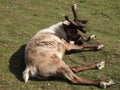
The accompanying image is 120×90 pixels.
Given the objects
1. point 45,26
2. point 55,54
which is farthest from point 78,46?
point 45,26

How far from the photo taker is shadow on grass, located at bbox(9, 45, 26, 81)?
853 cm

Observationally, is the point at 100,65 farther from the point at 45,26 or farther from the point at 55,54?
the point at 45,26

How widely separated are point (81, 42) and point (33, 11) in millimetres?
3775

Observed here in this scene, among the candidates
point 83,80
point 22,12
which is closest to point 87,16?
point 22,12

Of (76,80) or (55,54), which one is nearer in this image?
(76,80)

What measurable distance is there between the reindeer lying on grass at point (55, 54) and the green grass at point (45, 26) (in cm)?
16

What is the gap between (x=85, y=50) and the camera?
9688mm

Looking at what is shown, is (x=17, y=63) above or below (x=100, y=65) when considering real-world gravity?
below

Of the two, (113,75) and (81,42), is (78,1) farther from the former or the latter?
(113,75)

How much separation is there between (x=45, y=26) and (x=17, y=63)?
109 inches

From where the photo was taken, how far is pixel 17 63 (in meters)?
9.01

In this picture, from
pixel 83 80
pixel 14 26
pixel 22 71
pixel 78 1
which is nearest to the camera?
pixel 83 80

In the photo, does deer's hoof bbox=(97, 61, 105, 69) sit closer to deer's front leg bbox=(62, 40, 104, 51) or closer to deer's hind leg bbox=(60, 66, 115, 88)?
deer's hind leg bbox=(60, 66, 115, 88)

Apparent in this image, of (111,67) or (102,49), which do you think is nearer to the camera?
(111,67)
